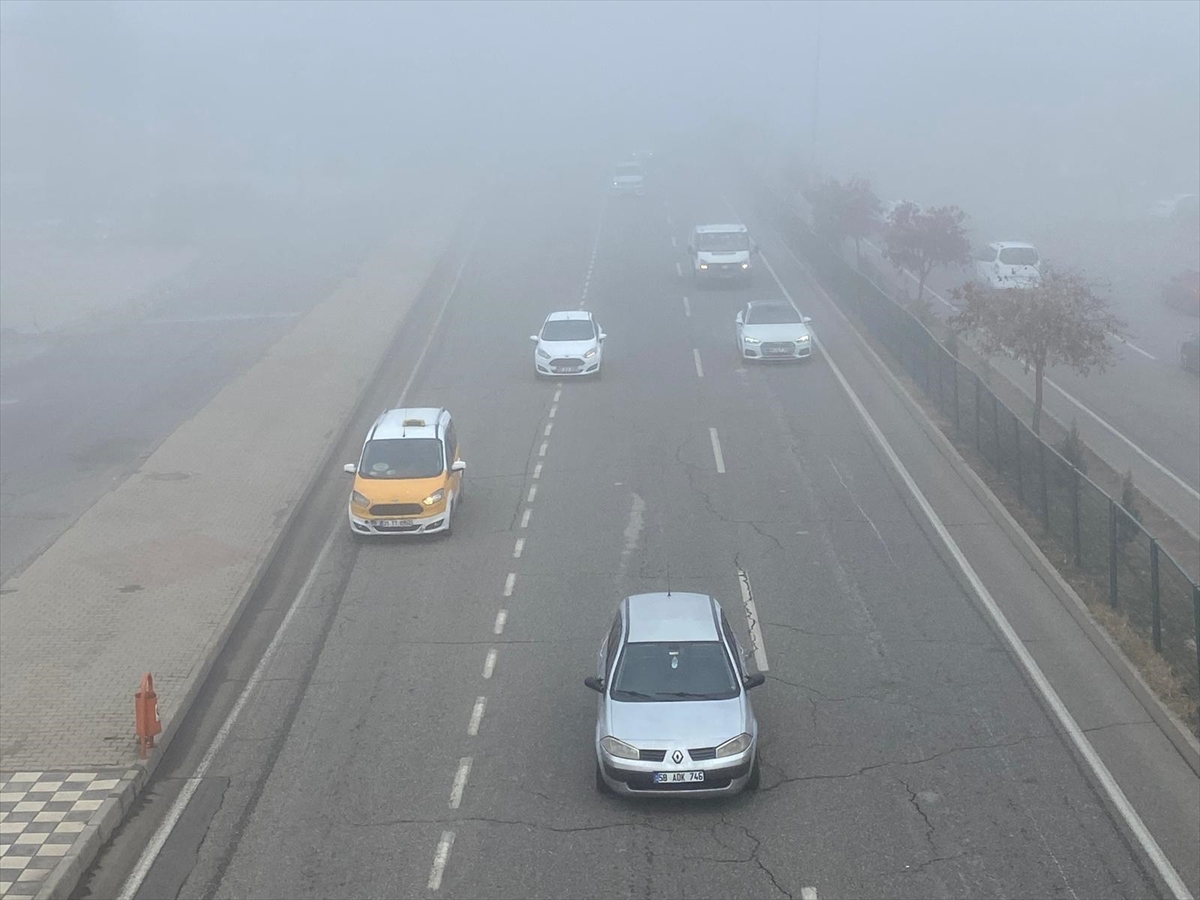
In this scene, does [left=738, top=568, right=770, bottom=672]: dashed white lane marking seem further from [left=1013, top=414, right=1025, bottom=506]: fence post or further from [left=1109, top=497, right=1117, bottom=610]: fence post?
Answer: [left=1013, top=414, right=1025, bottom=506]: fence post

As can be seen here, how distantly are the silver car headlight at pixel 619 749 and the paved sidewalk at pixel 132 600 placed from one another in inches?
169

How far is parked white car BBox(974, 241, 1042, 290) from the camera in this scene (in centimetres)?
3756

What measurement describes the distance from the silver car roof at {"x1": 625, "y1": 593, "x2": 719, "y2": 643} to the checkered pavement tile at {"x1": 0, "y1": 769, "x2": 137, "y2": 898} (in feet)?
15.9

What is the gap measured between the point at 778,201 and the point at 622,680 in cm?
4333

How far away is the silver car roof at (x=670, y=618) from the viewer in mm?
11656

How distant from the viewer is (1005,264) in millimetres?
38688

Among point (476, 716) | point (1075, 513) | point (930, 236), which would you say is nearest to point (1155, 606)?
point (1075, 513)

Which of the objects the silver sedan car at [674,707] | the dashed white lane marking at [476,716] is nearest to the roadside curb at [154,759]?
the dashed white lane marking at [476,716]

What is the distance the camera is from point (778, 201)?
5206 centimetres

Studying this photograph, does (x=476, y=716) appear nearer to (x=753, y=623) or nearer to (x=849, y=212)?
(x=753, y=623)

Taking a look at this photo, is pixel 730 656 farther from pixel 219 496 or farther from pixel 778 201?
pixel 778 201

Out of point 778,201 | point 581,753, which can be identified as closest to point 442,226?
point 778,201

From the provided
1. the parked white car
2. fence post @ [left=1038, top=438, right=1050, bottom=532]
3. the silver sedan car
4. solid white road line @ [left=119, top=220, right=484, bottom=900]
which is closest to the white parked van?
the parked white car

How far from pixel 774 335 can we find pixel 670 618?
18.3 metres
